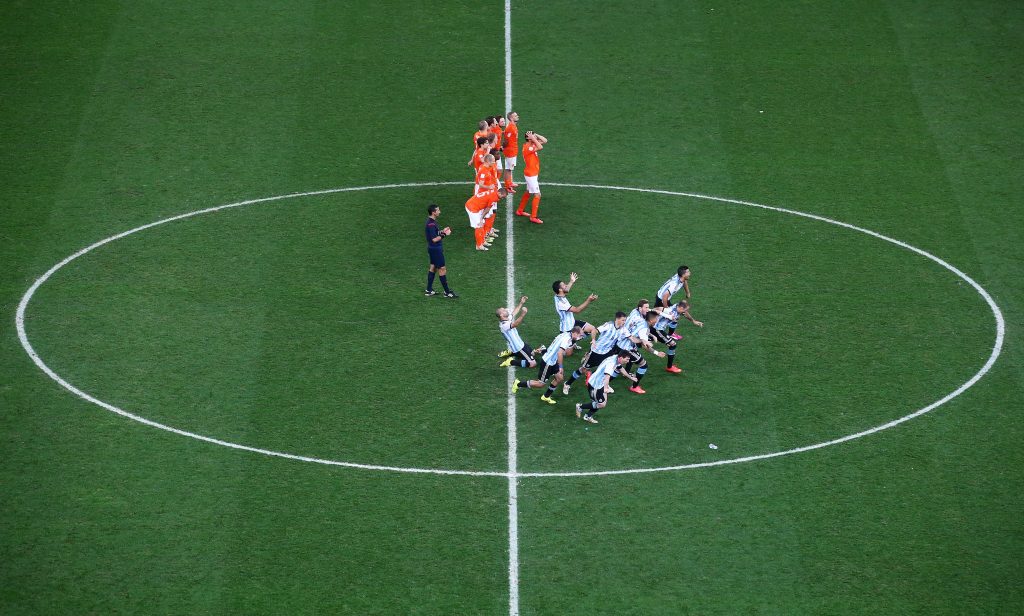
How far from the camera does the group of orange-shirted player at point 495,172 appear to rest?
78.7ft

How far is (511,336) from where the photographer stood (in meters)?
20.6

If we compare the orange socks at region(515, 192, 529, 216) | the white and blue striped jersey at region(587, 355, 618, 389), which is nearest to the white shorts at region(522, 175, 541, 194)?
the orange socks at region(515, 192, 529, 216)

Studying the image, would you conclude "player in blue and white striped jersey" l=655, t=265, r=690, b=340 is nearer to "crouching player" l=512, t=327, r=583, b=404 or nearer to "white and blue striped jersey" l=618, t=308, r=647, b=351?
"white and blue striped jersey" l=618, t=308, r=647, b=351

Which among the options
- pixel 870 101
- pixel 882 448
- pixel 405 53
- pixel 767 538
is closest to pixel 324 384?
pixel 767 538

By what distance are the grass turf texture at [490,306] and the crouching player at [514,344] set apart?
1.25ft

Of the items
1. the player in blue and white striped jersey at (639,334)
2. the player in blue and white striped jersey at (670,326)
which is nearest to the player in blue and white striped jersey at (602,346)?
the player in blue and white striped jersey at (639,334)

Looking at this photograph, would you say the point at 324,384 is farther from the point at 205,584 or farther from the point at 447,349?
the point at 205,584

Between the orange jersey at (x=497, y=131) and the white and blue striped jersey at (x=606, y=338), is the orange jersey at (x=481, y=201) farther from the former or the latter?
the white and blue striped jersey at (x=606, y=338)

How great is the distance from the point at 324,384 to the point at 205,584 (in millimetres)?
4581

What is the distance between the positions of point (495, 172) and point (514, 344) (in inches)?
187

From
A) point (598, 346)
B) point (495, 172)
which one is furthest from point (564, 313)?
point (495, 172)

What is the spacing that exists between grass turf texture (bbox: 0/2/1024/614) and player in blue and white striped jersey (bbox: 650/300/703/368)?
40 centimetres

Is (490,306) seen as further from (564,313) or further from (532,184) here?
(532,184)

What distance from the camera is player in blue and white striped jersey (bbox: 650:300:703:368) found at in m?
21.0
